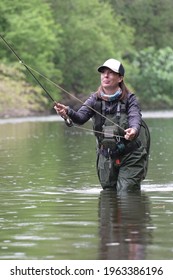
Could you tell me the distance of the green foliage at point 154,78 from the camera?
90.9 m

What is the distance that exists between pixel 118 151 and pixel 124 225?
286 centimetres

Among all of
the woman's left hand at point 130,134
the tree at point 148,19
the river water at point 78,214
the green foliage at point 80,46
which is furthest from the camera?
the tree at point 148,19

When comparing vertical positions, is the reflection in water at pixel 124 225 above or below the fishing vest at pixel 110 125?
below

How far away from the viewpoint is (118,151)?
47.0 feet

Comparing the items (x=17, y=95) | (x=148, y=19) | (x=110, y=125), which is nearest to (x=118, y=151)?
(x=110, y=125)

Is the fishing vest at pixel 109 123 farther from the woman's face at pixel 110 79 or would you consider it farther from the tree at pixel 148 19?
the tree at pixel 148 19

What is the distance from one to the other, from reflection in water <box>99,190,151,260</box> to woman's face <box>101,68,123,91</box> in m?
1.34

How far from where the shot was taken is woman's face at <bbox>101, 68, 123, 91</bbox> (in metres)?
14.1

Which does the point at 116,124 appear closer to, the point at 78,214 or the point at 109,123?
the point at 109,123

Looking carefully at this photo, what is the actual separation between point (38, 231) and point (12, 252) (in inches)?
54.9

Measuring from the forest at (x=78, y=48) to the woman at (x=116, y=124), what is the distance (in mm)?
47833

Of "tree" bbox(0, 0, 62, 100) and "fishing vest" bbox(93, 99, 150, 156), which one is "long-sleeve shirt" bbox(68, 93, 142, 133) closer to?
"fishing vest" bbox(93, 99, 150, 156)

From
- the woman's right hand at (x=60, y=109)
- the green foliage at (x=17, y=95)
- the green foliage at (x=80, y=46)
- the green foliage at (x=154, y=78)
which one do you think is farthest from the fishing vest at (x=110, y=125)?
the green foliage at (x=154, y=78)
